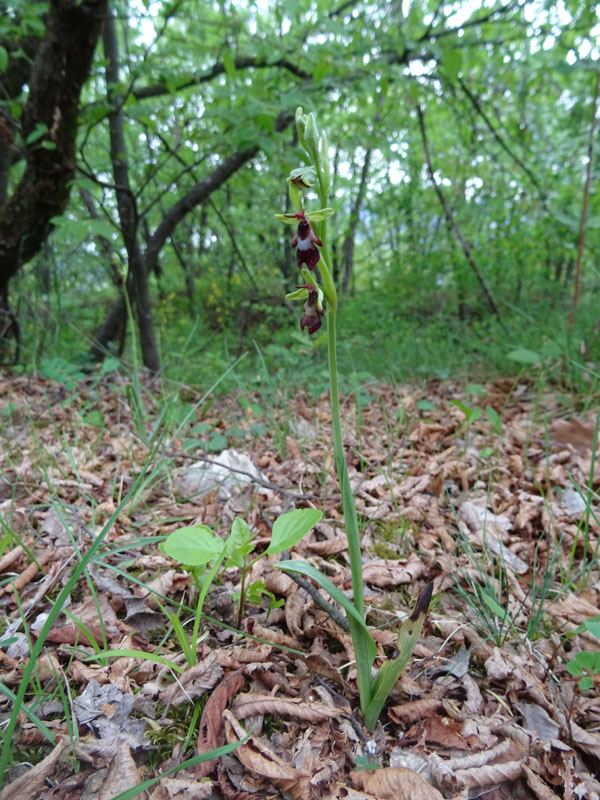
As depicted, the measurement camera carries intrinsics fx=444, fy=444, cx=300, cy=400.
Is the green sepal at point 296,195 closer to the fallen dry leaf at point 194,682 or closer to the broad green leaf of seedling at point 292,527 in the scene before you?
the broad green leaf of seedling at point 292,527

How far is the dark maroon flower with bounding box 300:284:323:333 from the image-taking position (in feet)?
2.68

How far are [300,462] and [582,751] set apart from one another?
52.3 inches

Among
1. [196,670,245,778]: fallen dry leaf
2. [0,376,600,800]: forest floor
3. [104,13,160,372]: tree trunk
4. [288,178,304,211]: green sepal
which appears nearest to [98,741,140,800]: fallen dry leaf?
[0,376,600,800]: forest floor

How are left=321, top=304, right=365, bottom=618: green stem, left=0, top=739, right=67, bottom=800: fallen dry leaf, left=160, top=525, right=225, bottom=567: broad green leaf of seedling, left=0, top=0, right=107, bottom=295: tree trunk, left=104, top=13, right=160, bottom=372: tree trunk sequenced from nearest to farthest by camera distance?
left=0, top=739, right=67, bottom=800: fallen dry leaf → left=321, top=304, right=365, bottom=618: green stem → left=160, top=525, right=225, bottom=567: broad green leaf of seedling → left=0, top=0, right=107, bottom=295: tree trunk → left=104, top=13, right=160, bottom=372: tree trunk

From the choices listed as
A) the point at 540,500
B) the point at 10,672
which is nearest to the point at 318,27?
the point at 540,500

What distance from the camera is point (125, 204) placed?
3262 mm

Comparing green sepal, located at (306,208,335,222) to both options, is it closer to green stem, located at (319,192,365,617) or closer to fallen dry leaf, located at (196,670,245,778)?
green stem, located at (319,192,365,617)

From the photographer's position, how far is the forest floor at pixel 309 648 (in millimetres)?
Answer: 803

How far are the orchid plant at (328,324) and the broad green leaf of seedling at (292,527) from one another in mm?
76

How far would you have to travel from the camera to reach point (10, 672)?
97 centimetres

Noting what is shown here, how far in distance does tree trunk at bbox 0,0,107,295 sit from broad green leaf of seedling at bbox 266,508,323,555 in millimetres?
2920

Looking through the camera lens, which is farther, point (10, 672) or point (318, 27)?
point (318, 27)

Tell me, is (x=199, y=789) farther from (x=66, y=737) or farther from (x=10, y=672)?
(x=10, y=672)

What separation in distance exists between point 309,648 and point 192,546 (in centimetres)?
41
